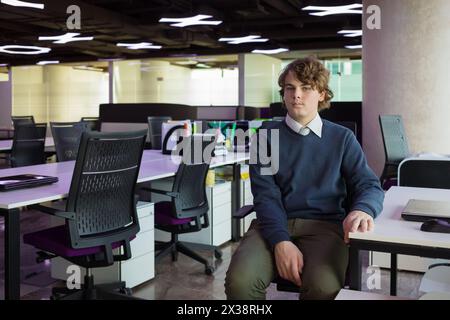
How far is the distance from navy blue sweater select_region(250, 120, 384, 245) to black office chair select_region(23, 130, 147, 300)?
0.95 m

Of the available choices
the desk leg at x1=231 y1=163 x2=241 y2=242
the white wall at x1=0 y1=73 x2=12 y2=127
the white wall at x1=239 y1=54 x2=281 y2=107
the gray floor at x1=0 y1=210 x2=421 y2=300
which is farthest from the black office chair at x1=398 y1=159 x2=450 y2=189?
the white wall at x1=0 y1=73 x2=12 y2=127

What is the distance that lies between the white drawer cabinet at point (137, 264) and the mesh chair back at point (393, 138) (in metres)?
3.15

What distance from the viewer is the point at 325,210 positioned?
6.82 ft

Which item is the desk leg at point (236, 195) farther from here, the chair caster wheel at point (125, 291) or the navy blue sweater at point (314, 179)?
the navy blue sweater at point (314, 179)

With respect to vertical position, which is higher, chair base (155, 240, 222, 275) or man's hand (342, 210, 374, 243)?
man's hand (342, 210, 374, 243)

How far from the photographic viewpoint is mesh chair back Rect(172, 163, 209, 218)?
3664 millimetres

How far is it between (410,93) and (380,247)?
5081 millimetres

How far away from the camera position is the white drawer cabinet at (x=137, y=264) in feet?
11.0

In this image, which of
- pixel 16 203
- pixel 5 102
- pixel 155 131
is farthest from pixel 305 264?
pixel 5 102

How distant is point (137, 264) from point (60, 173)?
82cm

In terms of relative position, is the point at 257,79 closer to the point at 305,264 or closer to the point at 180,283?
the point at 180,283

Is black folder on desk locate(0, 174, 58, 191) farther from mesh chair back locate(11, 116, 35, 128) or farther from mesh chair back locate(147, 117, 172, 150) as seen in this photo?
mesh chair back locate(11, 116, 35, 128)

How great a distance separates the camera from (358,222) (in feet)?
5.30
